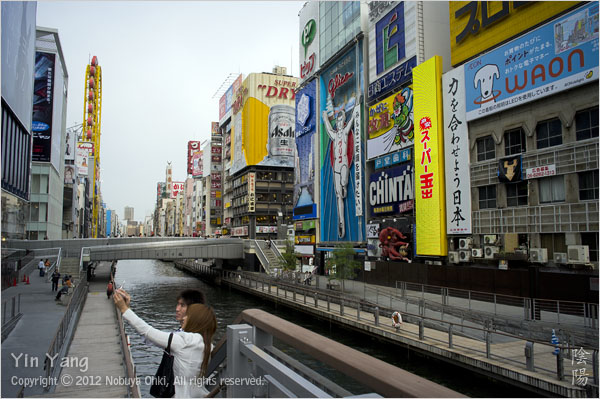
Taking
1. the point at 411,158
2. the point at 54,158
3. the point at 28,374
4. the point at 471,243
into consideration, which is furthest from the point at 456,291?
the point at 54,158

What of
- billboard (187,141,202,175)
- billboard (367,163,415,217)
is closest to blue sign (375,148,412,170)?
billboard (367,163,415,217)

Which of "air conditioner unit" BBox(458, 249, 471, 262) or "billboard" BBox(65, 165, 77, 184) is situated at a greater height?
"billboard" BBox(65, 165, 77, 184)

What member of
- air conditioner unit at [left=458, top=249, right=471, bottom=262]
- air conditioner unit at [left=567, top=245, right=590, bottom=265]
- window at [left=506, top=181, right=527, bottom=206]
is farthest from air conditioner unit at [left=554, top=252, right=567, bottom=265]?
air conditioner unit at [left=458, top=249, right=471, bottom=262]

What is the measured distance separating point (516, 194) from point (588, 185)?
14.4 ft

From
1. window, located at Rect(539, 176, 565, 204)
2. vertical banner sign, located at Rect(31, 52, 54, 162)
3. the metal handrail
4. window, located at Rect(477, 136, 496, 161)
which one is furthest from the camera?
vertical banner sign, located at Rect(31, 52, 54, 162)

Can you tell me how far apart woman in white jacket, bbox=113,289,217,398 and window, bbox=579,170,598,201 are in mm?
23699

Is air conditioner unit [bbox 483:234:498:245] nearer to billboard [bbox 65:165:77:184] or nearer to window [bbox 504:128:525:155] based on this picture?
window [bbox 504:128:525:155]

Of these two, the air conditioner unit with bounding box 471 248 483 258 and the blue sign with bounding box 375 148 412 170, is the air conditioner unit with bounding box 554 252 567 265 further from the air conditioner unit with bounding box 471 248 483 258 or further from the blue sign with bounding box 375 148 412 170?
the blue sign with bounding box 375 148 412 170

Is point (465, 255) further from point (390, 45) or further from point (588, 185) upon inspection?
point (390, 45)

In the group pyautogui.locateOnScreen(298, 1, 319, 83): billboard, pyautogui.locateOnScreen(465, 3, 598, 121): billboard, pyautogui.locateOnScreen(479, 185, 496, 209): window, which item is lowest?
pyautogui.locateOnScreen(479, 185, 496, 209): window

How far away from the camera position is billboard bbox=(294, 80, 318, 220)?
5634 cm

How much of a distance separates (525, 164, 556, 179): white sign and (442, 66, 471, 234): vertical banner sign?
14.9ft

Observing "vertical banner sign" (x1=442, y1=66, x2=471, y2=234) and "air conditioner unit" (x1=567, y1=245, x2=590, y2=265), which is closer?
"air conditioner unit" (x1=567, y1=245, x2=590, y2=265)

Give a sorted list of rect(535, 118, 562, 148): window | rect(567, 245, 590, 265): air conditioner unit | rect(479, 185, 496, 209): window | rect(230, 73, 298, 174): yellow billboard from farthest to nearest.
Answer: rect(230, 73, 298, 174): yellow billboard, rect(479, 185, 496, 209): window, rect(535, 118, 562, 148): window, rect(567, 245, 590, 265): air conditioner unit
